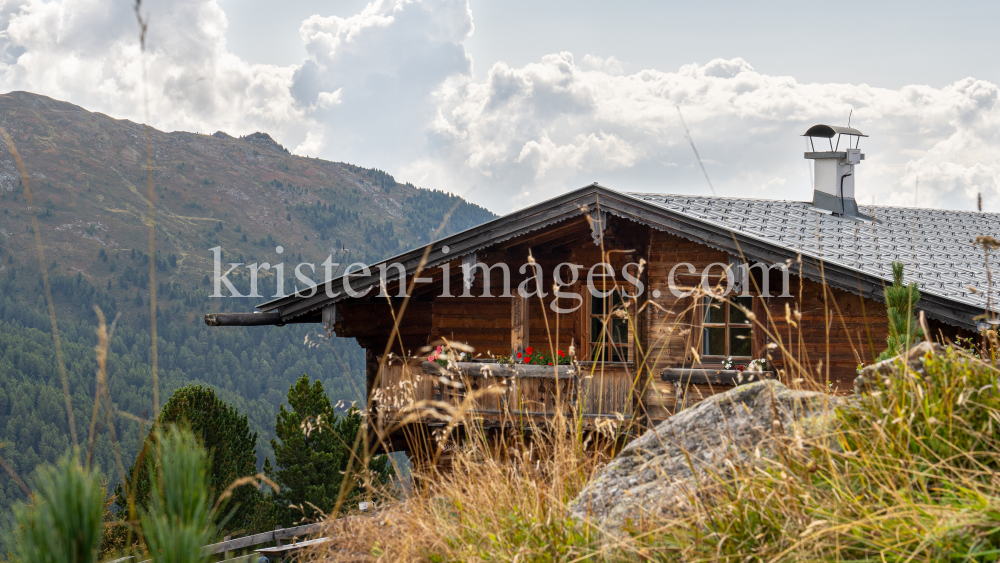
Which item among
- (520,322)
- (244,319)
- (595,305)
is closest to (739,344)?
(595,305)

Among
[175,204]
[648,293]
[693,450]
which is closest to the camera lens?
[693,450]

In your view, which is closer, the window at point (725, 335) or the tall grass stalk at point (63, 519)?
the tall grass stalk at point (63, 519)

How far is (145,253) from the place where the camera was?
426 ft

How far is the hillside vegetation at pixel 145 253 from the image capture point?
Answer: 75562 millimetres

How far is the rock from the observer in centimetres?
240

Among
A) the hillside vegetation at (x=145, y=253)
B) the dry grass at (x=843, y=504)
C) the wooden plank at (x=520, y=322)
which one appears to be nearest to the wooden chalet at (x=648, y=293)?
the wooden plank at (x=520, y=322)

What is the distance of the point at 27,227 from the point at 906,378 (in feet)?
500

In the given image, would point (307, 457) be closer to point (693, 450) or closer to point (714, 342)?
point (714, 342)

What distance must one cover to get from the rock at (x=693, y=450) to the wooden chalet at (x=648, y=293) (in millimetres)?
4668

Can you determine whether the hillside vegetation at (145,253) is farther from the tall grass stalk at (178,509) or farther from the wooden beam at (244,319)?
the tall grass stalk at (178,509)

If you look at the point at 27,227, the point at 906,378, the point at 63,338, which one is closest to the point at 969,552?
the point at 906,378

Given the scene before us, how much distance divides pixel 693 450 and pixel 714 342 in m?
7.45

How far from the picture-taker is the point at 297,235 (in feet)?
554

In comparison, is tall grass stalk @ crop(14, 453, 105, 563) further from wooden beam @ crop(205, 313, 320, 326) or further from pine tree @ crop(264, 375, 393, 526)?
pine tree @ crop(264, 375, 393, 526)
